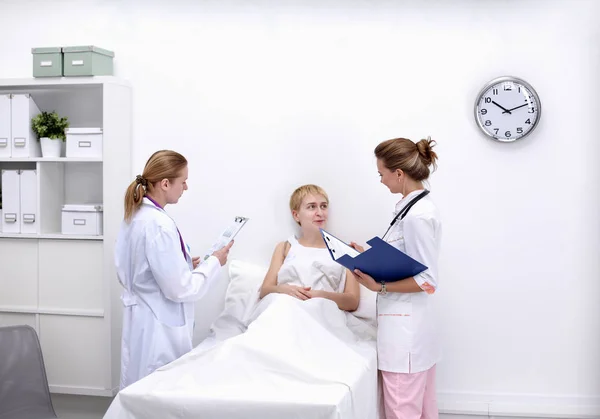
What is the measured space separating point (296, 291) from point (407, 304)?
0.74 meters

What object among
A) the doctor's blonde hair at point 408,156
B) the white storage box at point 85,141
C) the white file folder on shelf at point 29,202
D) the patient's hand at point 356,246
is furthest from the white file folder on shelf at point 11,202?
the doctor's blonde hair at point 408,156

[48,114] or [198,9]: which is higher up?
[198,9]

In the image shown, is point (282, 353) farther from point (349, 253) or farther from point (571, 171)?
point (571, 171)

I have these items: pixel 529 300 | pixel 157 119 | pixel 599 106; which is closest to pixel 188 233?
pixel 157 119

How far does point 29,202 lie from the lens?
4297 mm

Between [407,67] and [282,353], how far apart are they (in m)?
2.07

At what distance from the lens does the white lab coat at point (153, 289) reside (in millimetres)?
3270

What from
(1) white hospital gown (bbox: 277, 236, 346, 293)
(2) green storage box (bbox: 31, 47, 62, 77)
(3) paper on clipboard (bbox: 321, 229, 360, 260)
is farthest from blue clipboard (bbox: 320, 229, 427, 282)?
(2) green storage box (bbox: 31, 47, 62, 77)

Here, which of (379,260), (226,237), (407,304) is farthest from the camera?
(226,237)

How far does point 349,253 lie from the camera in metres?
3.37

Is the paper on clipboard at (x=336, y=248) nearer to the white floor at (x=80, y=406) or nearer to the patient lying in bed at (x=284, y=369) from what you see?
the patient lying in bed at (x=284, y=369)

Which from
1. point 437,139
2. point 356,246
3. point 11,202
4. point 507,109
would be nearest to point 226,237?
point 356,246

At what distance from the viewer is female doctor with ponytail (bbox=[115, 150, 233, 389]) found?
3275 mm

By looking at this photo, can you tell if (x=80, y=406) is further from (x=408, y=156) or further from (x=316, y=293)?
(x=408, y=156)
